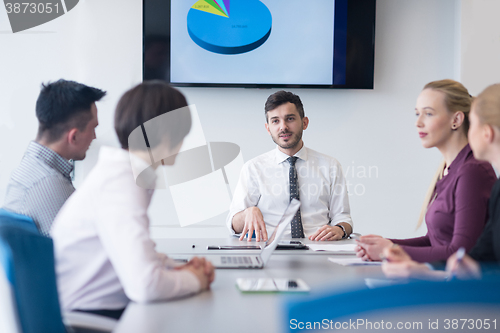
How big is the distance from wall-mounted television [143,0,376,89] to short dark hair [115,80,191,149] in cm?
210

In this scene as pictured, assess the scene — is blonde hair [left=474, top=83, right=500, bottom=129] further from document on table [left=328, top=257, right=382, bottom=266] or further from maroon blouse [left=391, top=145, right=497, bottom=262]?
document on table [left=328, top=257, right=382, bottom=266]

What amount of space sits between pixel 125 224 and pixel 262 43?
253cm

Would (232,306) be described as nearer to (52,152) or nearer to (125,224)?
(125,224)

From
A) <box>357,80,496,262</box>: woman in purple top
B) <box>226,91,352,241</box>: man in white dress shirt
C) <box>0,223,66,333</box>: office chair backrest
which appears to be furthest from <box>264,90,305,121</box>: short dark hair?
A: <box>0,223,66,333</box>: office chair backrest

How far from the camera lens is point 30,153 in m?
1.77

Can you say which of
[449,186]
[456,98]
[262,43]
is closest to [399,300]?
[449,186]

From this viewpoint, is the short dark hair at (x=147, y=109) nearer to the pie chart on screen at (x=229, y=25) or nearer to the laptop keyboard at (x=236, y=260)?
the laptop keyboard at (x=236, y=260)

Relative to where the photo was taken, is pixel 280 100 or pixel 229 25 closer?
pixel 280 100

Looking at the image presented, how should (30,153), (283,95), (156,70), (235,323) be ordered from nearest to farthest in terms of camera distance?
(235,323)
(30,153)
(283,95)
(156,70)

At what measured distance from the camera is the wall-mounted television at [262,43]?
126 inches

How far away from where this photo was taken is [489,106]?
1179 mm

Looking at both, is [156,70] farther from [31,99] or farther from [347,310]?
[347,310]

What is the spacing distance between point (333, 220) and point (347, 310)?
2285 millimetres

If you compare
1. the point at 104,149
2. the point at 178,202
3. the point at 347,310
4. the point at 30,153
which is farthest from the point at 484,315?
the point at 178,202
